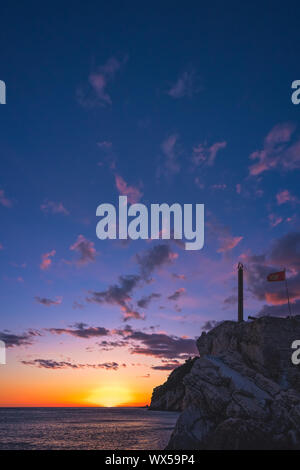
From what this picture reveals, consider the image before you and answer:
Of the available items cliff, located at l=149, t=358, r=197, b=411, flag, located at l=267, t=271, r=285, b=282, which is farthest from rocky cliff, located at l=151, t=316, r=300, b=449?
cliff, located at l=149, t=358, r=197, b=411

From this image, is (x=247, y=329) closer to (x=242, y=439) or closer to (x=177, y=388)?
(x=242, y=439)

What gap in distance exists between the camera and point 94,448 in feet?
144

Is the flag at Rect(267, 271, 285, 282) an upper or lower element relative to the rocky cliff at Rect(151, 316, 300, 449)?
upper

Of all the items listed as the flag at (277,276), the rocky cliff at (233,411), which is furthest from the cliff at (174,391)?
the rocky cliff at (233,411)

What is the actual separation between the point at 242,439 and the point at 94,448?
2318 centimetres

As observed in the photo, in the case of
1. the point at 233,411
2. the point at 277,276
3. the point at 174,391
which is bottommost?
the point at 174,391

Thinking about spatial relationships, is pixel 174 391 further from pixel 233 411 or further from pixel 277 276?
pixel 233 411

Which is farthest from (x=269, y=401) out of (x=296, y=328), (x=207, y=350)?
(x=207, y=350)

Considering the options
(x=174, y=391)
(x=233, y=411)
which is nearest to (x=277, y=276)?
(x=233, y=411)

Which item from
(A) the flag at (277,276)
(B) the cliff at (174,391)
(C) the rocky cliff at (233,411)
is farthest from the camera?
(B) the cliff at (174,391)

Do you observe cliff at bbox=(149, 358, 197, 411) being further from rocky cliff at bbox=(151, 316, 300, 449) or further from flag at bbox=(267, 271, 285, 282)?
rocky cliff at bbox=(151, 316, 300, 449)

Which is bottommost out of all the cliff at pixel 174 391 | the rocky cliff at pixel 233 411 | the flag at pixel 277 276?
the cliff at pixel 174 391

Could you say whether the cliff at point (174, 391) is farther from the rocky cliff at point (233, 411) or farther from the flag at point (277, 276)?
the rocky cliff at point (233, 411)
